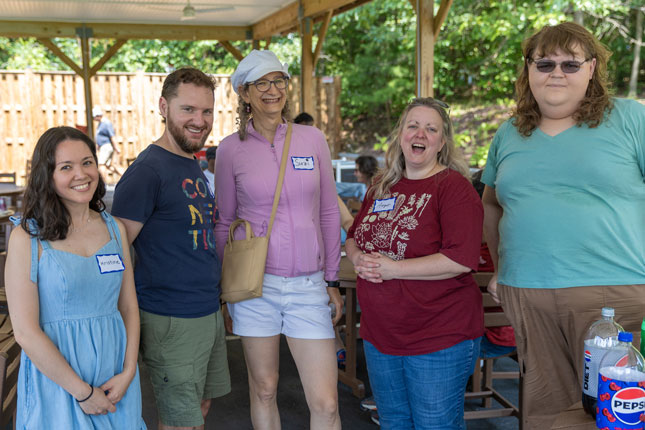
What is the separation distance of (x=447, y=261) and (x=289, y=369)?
2.27 metres

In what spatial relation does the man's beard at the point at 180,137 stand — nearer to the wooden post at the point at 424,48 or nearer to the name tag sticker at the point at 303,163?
the name tag sticker at the point at 303,163

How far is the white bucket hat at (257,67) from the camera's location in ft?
7.23

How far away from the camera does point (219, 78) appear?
1502 centimetres

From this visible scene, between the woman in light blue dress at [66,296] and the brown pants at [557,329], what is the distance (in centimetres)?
124

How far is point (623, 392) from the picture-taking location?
132 cm

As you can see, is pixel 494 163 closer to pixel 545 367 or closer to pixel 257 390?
pixel 545 367

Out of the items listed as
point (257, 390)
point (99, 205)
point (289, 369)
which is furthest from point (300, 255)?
point (289, 369)

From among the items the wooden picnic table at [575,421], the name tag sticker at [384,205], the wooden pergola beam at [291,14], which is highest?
the wooden pergola beam at [291,14]

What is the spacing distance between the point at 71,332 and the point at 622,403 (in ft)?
4.71

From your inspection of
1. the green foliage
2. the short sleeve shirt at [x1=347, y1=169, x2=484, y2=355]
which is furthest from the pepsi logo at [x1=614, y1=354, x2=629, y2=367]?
the green foliage

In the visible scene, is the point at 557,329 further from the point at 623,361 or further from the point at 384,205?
the point at 384,205

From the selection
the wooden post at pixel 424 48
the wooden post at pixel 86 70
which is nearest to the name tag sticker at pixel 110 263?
the wooden post at pixel 424 48

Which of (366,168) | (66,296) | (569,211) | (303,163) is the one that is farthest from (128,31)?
(569,211)

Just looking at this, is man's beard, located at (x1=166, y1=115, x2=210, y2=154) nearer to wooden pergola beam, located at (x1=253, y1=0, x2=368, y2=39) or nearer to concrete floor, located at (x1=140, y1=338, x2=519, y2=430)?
concrete floor, located at (x1=140, y1=338, x2=519, y2=430)
